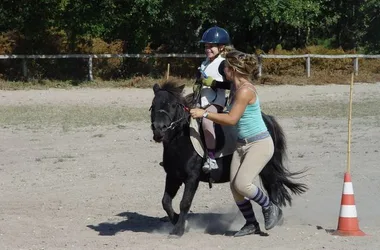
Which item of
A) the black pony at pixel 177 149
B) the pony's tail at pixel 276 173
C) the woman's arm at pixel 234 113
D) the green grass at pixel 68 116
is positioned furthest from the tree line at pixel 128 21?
the woman's arm at pixel 234 113

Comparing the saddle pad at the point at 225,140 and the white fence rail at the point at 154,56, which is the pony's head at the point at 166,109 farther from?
the white fence rail at the point at 154,56

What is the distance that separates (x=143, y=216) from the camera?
33.2ft

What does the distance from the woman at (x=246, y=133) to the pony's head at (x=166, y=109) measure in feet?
1.33

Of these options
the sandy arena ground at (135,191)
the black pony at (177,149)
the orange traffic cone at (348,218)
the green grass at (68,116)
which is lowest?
the green grass at (68,116)

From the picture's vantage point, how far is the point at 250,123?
336 inches

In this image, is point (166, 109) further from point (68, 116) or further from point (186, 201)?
point (68, 116)

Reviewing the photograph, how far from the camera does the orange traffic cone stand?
28.2 ft

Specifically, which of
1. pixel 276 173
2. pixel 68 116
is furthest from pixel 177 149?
pixel 68 116

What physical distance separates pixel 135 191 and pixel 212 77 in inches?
125

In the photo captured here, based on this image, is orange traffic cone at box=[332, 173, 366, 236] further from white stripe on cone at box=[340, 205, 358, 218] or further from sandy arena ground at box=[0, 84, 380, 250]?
sandy arena ground at box=[0, 84, 380, 250]

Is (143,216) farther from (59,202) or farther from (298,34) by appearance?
(298,34)

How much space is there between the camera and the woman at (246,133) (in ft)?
27.2

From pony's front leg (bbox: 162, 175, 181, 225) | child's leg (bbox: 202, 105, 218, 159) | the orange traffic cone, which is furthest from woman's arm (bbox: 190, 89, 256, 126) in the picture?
the orange traffic cone

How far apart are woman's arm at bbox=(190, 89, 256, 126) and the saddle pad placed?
0.58 m
